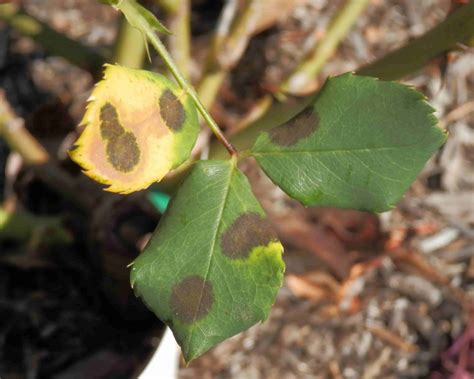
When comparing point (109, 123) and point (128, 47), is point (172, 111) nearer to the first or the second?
point (109, 123)

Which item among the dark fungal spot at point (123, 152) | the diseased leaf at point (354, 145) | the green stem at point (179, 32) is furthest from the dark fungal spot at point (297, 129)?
the green stem at point (179, 32)

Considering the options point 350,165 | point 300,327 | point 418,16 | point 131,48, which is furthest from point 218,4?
point 350,165

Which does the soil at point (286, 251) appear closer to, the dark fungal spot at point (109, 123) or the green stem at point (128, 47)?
the green stem at point (128, 47)

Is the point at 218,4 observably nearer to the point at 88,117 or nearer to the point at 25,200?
the point at 25,200

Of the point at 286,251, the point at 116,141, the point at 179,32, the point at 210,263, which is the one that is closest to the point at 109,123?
the point at 116,141

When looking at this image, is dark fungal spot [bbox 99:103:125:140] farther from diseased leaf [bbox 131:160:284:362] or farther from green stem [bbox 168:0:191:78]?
green stem [bbox 168:0:191:78]

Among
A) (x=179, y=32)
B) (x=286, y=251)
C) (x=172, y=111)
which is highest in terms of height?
(x=172, y=111)

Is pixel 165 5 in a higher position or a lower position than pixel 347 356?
higher
